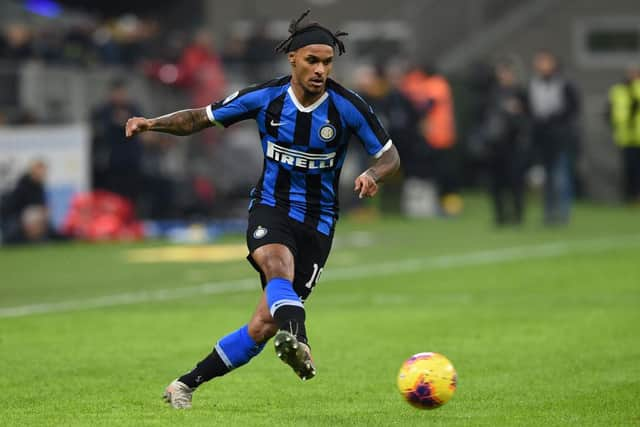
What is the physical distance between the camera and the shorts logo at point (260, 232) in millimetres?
8087

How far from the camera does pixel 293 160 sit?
826cm

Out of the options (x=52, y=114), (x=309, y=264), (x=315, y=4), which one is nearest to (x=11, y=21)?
(x=52, y=114)

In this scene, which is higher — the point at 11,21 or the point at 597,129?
the point at 11,21

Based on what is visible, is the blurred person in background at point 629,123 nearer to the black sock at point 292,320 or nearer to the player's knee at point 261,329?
the player's knee at point 261,329

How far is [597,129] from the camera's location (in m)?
30.1

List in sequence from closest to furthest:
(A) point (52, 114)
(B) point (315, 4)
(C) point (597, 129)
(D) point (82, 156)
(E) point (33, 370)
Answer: (E) point (33, 370), (D) point (82, 156), (A) point (52, 114), (C) point (597, 129), (B) point (315, 4)

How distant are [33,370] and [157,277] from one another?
24.0 ft

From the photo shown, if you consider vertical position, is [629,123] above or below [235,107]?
above

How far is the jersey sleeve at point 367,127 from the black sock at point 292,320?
1.14m

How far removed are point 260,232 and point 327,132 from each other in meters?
0.68

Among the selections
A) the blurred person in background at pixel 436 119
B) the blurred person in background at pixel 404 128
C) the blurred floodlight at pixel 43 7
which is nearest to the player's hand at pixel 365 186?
the blurred person in background at pixel 404 128

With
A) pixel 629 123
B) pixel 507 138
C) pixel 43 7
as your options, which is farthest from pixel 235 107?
pixel 629 123

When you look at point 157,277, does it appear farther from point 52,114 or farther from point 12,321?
point 52,114

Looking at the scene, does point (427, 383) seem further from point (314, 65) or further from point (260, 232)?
point (314, 65)
